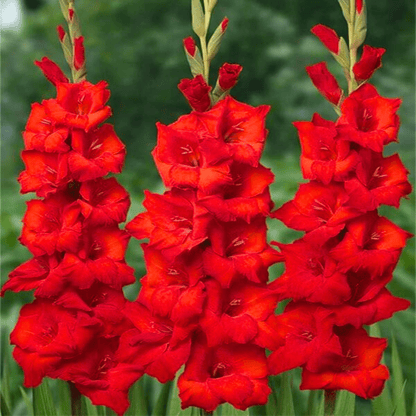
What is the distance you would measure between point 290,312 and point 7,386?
104 cm

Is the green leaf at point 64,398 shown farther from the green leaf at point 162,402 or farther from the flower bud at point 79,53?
the flower bud at point 79,53

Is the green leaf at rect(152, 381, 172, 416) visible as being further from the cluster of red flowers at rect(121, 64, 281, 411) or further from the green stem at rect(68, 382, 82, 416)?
the cluster of red flowers at rect(121, 64, 281, 411)

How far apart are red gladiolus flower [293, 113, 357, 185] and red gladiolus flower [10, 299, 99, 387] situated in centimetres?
68

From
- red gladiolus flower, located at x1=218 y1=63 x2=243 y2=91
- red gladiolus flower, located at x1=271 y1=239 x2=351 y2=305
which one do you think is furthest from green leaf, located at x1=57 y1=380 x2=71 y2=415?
red gladiolus flower, located at x1=218 y1=63 x2=243 y2=91

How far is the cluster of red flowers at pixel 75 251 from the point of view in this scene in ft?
7.34

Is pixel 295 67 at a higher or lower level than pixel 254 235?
lower

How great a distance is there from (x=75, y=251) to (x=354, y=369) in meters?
0.78

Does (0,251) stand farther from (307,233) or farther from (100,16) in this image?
(100,16)

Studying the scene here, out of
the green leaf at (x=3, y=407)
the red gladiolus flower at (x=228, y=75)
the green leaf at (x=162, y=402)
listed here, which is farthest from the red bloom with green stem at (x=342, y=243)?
the green leaf at (x=3, y=407)

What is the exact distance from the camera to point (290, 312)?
2201 mm

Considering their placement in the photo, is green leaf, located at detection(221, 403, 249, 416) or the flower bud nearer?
the flower bud

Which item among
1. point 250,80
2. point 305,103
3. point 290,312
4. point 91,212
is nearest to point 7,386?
point 91,212

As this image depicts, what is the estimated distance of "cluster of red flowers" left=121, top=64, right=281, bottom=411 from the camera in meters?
2.05

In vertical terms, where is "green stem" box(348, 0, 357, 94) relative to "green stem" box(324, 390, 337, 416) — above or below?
above
